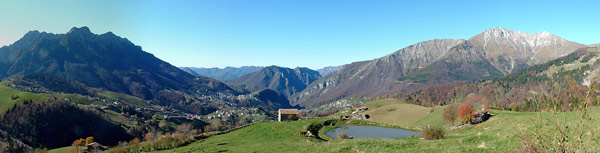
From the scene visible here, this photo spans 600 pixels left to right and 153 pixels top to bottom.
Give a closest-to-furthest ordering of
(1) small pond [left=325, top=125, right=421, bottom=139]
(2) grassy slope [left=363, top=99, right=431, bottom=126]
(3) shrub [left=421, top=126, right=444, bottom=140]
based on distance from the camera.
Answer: (3) shrub [left=421, top=126, right=444, bottom=140] → (1) small pond [left=325, top=125, right=421, bottom=139] → (2) grassy slope [left=363, top=99, right=431, bottom=126]

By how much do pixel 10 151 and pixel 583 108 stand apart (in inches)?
9565

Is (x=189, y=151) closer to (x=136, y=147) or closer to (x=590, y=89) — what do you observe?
(x=136, y=147)

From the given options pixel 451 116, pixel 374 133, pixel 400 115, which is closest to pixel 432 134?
pixel 374 133

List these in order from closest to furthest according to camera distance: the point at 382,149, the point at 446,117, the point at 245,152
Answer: the point at 382,149, the point at 245,152, the point at 446,117

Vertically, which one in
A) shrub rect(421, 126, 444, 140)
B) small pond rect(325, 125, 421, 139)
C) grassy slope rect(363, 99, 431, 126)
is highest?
shrub rect(421, 126, 444, 140)

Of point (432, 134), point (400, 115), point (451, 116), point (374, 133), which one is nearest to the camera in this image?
point (432, 134)

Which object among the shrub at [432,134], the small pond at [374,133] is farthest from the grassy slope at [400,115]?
the shrub at [432,134]

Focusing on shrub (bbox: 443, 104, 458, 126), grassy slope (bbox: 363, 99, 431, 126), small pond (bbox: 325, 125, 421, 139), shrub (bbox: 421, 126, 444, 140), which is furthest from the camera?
grassy slope (bbox: 363, 99, 431, 126)

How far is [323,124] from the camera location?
7356 cm

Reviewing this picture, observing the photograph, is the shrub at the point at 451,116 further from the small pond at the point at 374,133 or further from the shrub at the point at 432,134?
the shrub at the point at 432,134

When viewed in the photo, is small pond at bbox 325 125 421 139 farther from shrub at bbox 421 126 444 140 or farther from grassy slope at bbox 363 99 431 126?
grassy slope at bbox 363 99 431 126

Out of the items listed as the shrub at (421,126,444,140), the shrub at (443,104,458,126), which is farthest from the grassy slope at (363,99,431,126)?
the shrub at (421,126,444,140)

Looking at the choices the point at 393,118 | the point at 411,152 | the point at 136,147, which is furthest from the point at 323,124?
the point at 393,118

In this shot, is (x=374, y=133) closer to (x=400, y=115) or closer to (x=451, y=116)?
(x=451, y=116)
